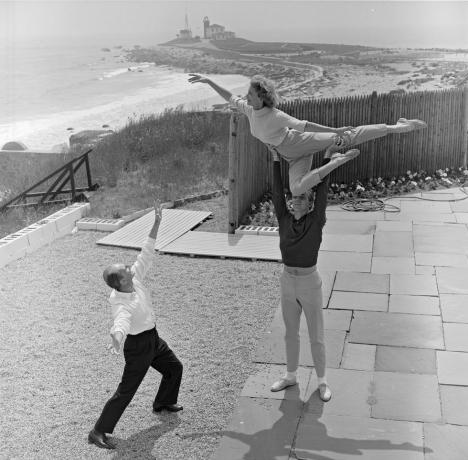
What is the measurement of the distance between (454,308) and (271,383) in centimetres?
195

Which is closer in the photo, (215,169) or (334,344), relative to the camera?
(334,344)

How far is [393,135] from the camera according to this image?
9812mm

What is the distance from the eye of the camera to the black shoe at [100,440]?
372cm

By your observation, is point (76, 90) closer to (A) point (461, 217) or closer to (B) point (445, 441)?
(A) point (461, 217)

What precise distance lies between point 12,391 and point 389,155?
22.8ft

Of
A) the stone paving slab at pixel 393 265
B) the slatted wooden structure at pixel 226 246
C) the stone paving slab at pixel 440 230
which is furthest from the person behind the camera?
the stone paving slab at pixel 440 230

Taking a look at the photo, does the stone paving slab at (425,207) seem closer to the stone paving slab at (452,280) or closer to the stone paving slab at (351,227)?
the stone paving slab at (351,227)

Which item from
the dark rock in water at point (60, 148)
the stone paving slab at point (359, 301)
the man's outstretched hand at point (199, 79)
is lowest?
the stone paving slab at point (359, 301)

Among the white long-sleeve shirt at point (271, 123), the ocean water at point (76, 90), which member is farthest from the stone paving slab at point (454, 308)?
the ocean water at point (76, 90)

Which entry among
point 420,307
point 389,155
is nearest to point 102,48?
point 389,155

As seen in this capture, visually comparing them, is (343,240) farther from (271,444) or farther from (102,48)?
(102,48)

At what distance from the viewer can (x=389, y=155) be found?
389 inches

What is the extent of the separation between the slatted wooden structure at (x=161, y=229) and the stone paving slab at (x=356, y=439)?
4023 mm

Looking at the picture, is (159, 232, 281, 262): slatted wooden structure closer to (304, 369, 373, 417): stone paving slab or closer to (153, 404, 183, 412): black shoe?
(304, 369, 373, 417): stone paving slab
